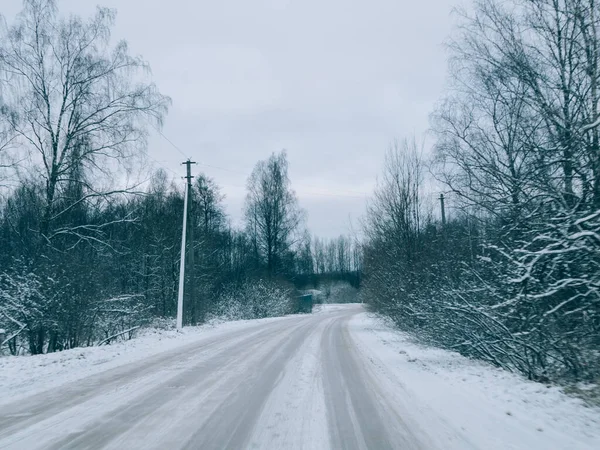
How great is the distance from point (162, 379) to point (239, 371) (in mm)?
1758

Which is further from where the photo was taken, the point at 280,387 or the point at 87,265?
the point at 87,265

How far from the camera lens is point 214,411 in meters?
7.05

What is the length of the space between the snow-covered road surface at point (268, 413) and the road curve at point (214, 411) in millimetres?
16

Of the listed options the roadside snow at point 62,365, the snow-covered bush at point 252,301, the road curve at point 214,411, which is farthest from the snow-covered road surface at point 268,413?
the snow-covered bush at point 252,301

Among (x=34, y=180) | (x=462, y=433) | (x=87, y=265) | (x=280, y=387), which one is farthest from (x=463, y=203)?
(x=34, y=180)

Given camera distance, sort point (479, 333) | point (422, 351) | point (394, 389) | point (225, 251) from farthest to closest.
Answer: point (225, 251) < point (422, 351) < point (479, 333) < point (394, 389)

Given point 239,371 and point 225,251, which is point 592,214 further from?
point 225,251

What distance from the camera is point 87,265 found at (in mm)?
16797

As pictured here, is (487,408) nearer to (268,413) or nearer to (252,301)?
(268,413)

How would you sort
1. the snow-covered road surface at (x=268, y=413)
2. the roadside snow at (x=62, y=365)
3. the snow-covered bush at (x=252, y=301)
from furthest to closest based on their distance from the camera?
the snow-covered bush at (x=252, y=301) < the roadside snow at (x=62, y=365) < the snow-covered road surface at (x=268, y=413)

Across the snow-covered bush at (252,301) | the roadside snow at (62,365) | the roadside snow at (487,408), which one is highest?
the snow-covered bush at (252,301)

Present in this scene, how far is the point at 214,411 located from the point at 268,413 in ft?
2.58

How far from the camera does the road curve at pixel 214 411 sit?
5652mm

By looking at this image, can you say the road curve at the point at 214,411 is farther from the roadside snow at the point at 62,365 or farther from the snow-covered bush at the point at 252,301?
the snow-covered bush at the point at 252,301
